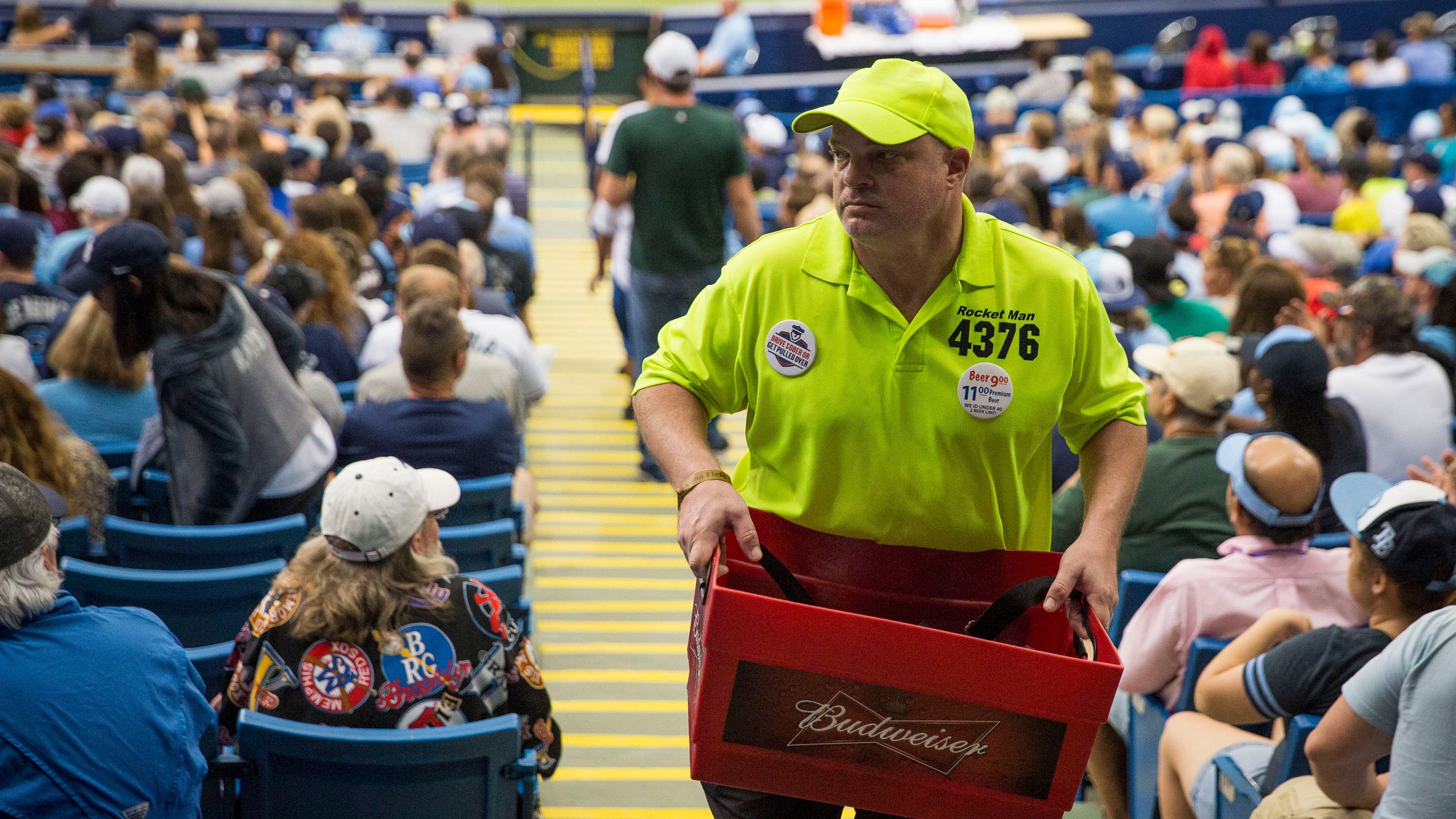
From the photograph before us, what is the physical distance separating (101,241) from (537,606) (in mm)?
2139

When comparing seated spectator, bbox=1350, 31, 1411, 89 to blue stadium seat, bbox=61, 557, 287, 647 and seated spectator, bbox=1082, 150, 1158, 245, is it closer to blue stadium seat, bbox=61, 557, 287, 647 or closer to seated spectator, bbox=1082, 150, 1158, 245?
seated spectator, bbox=1082, 150, 1158, 245

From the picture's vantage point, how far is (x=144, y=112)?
34.2ft

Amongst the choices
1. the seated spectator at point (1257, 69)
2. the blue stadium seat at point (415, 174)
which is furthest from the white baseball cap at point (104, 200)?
the seated spectator at point (1257, 69)

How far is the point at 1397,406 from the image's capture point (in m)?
4.69

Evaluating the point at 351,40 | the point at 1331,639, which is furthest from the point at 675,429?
the point at 351,40

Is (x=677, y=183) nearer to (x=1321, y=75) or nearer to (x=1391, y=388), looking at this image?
(x=1391, y=388)

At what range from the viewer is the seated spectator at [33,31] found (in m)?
16.9

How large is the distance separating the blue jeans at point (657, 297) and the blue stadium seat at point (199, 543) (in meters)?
2.36

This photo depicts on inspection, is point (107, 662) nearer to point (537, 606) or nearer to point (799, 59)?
point (537, 606)

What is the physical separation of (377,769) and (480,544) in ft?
4.27

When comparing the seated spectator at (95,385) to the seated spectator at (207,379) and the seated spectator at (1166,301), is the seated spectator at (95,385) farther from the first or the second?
the seated spectator at (1166,301)

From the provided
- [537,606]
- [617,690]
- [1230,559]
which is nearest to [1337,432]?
[1230,559]

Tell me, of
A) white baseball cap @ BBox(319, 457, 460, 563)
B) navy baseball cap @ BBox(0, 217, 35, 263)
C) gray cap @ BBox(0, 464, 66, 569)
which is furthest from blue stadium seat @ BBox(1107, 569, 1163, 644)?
navy baseball cap @ BBox(0, 217, 35, 263)

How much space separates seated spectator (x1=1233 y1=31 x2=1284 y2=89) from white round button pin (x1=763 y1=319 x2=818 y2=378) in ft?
52.4
